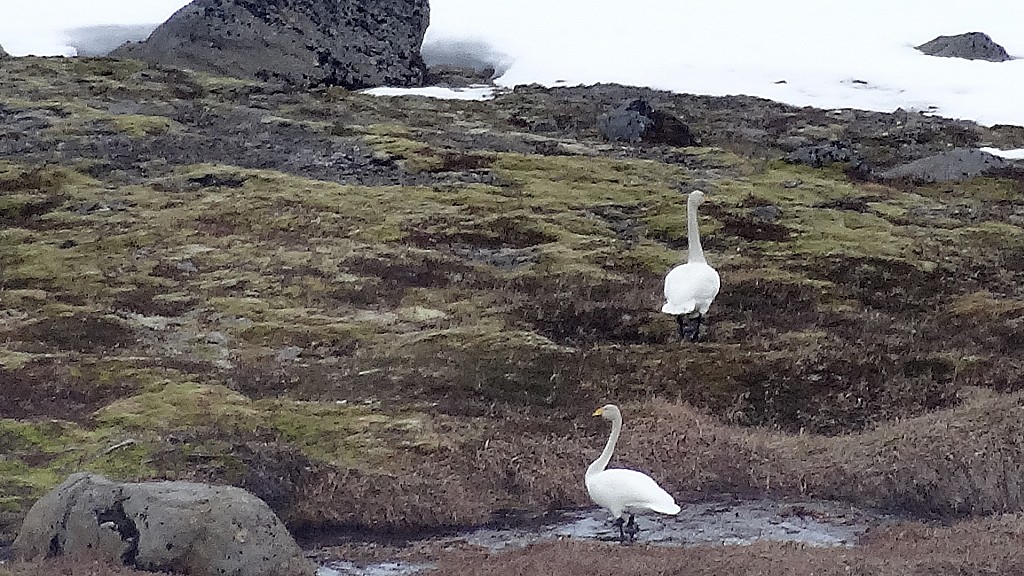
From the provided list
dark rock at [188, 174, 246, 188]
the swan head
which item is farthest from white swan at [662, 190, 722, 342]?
dark rock at [188, 174, 246, 188]

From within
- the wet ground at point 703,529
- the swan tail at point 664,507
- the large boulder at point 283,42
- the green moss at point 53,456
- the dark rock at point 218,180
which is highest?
the large boulder at point 283,42

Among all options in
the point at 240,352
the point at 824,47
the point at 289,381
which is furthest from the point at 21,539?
the point at 824,47

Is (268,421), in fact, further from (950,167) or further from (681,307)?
(950,167)

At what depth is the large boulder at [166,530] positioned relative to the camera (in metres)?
15.9

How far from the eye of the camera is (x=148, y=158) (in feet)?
171

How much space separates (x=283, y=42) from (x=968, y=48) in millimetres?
65711

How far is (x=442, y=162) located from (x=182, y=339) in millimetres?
24802

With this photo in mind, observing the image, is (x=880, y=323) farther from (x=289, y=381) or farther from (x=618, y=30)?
(x=618, y=30)

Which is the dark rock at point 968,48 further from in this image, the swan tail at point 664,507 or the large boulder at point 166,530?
the large boulder at point 166,530

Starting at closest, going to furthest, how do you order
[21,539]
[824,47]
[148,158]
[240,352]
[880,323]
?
[21,539] → [240,352] → [880,323] → [148,158] → [824,47]

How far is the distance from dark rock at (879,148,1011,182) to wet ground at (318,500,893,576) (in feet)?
129

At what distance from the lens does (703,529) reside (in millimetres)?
19344

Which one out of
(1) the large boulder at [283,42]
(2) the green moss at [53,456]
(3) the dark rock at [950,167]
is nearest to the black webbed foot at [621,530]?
(2) the green moss at [53,456]

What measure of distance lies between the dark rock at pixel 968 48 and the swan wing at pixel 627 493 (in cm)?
10326
